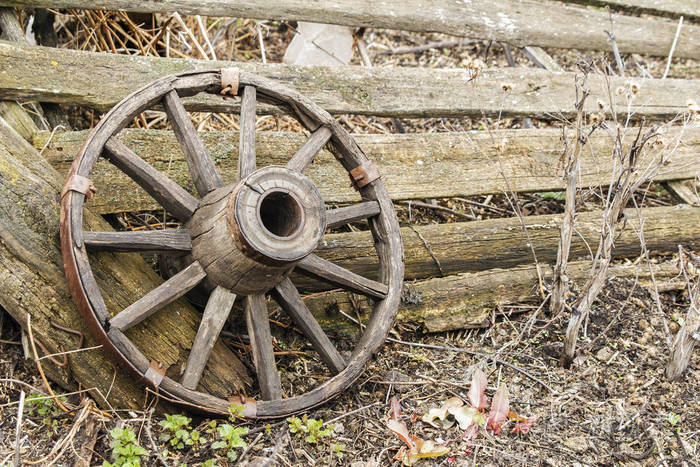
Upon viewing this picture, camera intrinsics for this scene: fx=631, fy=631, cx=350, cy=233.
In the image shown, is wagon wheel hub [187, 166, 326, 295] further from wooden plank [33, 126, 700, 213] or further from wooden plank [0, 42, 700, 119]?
wooden plank [0, 42, 700, 119]

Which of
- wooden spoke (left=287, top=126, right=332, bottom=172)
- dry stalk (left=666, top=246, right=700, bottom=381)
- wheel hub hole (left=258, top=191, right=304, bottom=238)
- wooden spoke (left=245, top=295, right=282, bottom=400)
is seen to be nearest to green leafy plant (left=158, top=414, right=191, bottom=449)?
wooden spoke (left=245, top=295, right=282, bottom=400)

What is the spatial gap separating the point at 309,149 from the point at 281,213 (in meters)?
0.47

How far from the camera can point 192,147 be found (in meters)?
2.61

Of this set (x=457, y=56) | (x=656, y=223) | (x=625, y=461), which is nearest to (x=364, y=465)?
(x=625, y=461)

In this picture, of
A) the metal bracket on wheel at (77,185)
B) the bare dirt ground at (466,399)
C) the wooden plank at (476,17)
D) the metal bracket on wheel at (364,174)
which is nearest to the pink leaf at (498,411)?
the bare dirt ground at (466,399)

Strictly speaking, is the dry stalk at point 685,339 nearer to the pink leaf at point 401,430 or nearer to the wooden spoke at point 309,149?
the pink leaf at point 401,430

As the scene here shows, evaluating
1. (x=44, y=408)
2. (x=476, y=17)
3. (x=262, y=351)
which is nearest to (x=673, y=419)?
(x=262, y=351)

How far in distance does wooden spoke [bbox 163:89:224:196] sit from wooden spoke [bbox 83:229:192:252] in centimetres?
23

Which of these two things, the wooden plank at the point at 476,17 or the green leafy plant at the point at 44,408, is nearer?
the green leafy plant at the point at 44,408

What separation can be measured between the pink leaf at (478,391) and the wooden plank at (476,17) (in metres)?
2.21

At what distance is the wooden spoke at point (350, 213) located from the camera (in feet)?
8.93

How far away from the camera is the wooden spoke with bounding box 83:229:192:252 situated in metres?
2.30

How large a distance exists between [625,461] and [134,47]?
3.47 meters

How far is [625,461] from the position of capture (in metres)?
2.43
